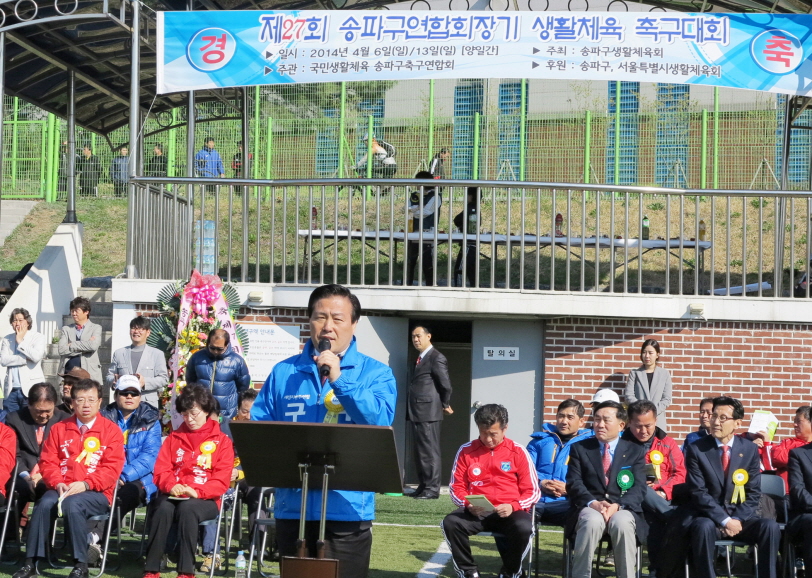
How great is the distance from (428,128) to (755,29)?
37.5 feet

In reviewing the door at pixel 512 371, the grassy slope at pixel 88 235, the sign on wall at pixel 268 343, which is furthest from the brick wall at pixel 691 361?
the grassy slope at pixel 88 235

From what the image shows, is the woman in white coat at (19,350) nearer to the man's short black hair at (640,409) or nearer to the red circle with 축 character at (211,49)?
the red circle with 축 character at (211,49)

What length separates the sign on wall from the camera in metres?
11.9

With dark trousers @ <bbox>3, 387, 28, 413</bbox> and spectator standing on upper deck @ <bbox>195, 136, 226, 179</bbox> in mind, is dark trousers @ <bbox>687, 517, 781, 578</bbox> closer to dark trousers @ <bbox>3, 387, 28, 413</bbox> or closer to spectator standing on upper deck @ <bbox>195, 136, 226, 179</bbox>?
dark trousers @ <bbox>3, 387, 28, 413</bbox>

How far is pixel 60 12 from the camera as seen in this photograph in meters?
12.0

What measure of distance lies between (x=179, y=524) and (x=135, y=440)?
135cm

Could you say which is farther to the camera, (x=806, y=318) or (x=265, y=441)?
(x=806, y=318)

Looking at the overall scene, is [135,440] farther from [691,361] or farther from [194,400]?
[691,361]

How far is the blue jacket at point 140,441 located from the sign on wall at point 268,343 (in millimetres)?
3251

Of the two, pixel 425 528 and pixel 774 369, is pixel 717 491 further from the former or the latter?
pixel 774 369

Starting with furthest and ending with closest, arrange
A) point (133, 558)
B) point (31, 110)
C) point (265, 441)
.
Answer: point (31, 110), point (133, 558), point (265, 441)

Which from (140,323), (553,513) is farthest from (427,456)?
(553,513)

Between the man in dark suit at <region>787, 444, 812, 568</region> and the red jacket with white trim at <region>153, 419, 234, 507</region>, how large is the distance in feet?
12.5

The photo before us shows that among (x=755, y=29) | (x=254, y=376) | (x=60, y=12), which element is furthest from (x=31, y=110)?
(x=755, y=29)
